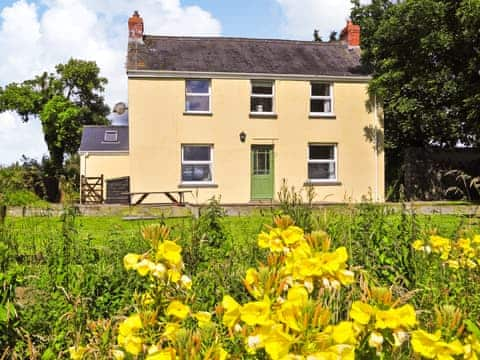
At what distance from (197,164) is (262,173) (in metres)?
→ 2.55

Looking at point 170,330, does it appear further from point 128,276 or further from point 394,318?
point 128,276

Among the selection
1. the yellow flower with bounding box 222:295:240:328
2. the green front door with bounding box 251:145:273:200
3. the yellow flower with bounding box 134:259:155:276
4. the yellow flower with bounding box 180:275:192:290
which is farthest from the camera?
the green front door with bounding box 251:145:273:200

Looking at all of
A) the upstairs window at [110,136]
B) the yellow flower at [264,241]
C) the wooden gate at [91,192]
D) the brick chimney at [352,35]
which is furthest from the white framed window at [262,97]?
the yellow flower at [264,241]

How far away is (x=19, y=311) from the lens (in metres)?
2.87

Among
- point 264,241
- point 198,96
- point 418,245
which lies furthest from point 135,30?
point 264,241

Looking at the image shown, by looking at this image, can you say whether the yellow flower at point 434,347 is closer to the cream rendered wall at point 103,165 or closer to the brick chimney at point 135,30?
the brick chimney at point 135,30

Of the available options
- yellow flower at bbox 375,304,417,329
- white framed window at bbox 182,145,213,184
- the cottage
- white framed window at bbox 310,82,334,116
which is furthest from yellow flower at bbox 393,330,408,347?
white framed window at bbox 310,82,334,116

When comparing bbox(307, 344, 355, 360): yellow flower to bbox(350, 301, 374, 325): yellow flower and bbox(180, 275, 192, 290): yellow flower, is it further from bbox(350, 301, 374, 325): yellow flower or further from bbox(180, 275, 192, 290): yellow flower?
bbox(180, 275, 192, 290): yellow flower

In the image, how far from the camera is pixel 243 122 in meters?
19.6

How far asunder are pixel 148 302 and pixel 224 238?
3.48 metres

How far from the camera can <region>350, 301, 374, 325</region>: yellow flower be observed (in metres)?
1.20

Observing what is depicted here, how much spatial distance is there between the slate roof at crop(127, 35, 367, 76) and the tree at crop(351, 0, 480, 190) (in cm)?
→ 136

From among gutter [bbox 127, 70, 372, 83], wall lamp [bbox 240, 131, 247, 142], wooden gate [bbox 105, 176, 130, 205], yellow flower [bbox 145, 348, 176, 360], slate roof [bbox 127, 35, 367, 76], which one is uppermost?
slate roof [bbox 127, 35, 367, 76]

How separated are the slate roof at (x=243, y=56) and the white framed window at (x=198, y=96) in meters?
0.50
